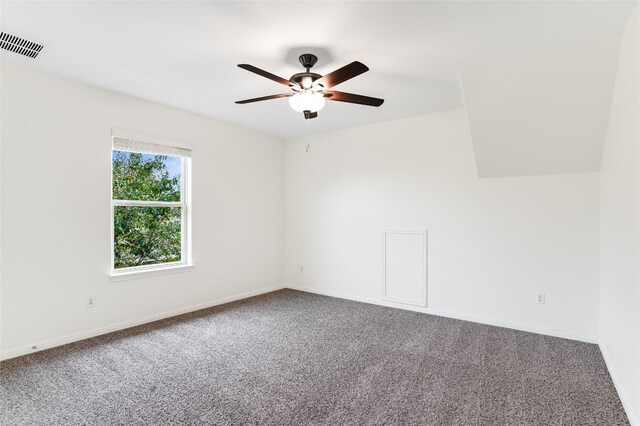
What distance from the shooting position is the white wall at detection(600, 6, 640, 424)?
76.4 inches

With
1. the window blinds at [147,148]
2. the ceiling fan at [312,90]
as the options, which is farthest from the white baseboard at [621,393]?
the window blinds at [147,148]

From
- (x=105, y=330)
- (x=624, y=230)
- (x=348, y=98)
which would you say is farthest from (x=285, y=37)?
(x=105, y=330)

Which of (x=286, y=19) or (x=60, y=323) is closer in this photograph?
(x=286, y=19)

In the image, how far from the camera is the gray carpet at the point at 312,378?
2045 millimetres

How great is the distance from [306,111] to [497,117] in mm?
1907

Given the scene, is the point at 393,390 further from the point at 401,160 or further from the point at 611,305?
the point at 401,160

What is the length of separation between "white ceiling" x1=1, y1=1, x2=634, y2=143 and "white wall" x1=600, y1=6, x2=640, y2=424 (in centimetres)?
40

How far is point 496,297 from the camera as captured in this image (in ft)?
12.1

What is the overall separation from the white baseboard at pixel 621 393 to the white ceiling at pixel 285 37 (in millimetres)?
2374

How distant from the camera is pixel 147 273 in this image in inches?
147

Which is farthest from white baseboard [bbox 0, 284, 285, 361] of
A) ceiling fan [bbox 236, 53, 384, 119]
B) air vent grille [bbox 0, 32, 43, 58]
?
ceiling fan [bbox 236, 53, 384, 119]

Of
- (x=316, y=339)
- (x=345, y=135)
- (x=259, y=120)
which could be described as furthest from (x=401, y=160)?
(x=316, y=339)

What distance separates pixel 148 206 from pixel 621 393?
450 centimetres

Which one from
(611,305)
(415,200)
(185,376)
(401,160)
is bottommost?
(185,376)
